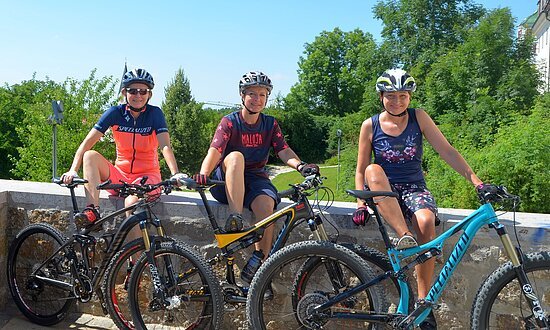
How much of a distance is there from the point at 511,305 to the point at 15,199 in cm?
346

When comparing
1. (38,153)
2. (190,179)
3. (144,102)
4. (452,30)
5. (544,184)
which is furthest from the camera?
(452,30)

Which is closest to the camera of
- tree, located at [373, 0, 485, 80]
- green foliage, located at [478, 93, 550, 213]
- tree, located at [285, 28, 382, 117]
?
green foliage, located at [478, 93, 550, 213]

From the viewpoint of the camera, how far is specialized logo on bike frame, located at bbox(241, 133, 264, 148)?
3696 millimetres

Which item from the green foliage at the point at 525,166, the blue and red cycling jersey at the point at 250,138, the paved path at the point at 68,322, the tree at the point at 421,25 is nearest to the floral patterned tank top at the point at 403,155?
the blue and red cycling jersey at the point at 250,138

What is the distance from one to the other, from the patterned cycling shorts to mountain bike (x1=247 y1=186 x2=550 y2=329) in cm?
22

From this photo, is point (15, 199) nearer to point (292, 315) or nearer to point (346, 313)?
point (292, 315)

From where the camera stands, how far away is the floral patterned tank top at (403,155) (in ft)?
10.9

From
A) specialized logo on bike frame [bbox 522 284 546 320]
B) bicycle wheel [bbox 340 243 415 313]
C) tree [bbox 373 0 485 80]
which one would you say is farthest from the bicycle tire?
tree [bbox 373 0 485 80]

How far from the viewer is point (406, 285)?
294 centimetres

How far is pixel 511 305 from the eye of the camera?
3.07 m

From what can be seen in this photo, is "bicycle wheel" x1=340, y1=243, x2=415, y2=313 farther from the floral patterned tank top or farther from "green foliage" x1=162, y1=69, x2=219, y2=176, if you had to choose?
"green foliage" x1=162, y1=69, x2=219, y2=176

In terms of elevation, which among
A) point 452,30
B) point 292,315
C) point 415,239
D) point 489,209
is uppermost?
point 452,30

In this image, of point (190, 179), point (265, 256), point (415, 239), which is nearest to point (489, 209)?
point (415, 239)

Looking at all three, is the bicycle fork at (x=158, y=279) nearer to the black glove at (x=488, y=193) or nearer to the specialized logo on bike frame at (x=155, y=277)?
the specialized logo on bike frame at (x=155, y=277)
